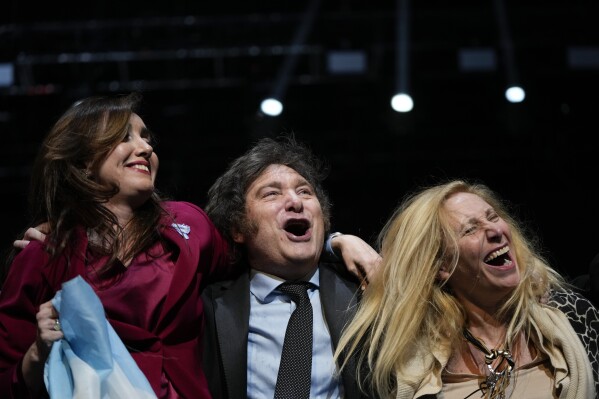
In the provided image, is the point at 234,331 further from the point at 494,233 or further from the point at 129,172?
the point at 494,233

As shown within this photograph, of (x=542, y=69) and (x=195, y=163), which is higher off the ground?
(x=542, y=69)

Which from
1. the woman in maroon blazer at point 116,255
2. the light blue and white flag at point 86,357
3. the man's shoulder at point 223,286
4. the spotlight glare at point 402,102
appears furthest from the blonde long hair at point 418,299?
the spotlight glare at point 402,102

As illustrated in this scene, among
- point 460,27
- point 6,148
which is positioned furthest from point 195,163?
point 460,27

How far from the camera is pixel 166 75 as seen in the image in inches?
225

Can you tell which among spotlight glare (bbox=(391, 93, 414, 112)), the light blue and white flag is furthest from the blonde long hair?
spotlight glare (bbox=(391, 93, 414, 112))

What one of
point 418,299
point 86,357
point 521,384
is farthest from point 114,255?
point 521,384

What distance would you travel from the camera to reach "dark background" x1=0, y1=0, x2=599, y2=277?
5.56 meters

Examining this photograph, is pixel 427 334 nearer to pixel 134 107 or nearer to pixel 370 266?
pixel 370 266

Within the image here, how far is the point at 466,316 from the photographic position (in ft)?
8.79

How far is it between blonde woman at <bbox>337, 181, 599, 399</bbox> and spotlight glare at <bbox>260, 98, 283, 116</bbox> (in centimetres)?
289

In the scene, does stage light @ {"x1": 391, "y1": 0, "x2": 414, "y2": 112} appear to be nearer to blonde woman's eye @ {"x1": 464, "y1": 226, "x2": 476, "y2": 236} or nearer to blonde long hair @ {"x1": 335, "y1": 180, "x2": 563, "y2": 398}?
blonde long hair @ {"x1": 335, "y1": 180, "x2": 563, "y2": 398}

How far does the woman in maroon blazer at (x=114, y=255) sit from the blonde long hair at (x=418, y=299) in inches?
17.9

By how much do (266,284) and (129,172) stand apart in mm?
521

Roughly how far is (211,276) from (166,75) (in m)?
3.19
